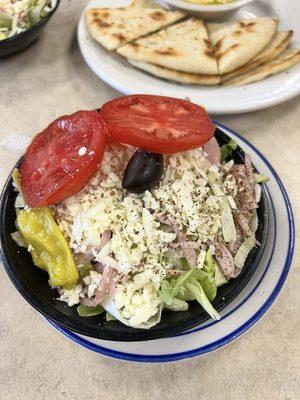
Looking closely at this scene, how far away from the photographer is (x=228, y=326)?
1.42m

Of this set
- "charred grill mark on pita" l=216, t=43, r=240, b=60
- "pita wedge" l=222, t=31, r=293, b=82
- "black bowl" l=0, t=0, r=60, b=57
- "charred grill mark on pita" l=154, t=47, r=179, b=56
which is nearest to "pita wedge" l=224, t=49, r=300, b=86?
"pita wedge" l=222, t=31, r=293, b=82

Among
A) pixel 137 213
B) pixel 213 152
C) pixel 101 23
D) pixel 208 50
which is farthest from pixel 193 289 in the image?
pixel 101 23

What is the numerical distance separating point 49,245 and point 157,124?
48 centimetres

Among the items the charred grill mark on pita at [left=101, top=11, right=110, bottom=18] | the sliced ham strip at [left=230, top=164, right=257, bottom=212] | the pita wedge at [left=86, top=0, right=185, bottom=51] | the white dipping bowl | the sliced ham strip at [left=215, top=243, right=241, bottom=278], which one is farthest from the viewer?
the white dipping bowl

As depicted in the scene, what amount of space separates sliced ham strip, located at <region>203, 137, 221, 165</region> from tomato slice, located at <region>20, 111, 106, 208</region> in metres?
0.38

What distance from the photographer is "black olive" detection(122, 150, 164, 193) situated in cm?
132

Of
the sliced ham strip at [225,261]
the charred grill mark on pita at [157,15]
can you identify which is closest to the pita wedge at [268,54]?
the charred grill mark on pita at [157,15]

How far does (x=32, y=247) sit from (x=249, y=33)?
5.09 ft

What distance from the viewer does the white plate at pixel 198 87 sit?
2031 mm

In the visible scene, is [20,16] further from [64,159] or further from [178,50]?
[64,159]

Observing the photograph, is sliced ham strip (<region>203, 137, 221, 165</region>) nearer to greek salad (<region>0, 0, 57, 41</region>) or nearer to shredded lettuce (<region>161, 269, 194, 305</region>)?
shredded lettuce (<region>161, 269, 194, 305</region>)

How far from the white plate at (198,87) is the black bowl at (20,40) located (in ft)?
0.68

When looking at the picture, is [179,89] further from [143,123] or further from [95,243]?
[95,243]

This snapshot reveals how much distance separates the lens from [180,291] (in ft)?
4.39
